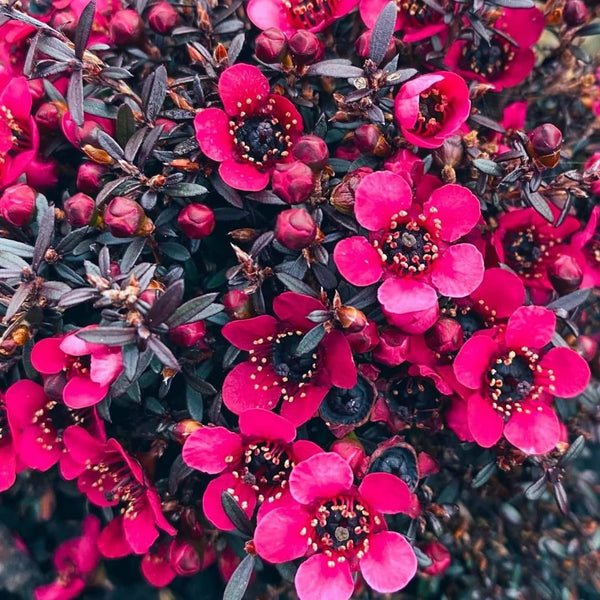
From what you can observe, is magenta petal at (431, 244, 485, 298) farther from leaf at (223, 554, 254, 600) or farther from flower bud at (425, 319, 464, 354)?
leaf at (223, 554, 254, 600)

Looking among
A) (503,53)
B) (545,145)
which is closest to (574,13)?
(503,53)

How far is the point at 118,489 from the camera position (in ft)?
5.00

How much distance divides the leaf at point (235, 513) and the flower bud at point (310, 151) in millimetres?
695

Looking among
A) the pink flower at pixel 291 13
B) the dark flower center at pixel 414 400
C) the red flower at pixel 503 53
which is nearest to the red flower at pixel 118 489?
the dark flower center at pixel 414 400

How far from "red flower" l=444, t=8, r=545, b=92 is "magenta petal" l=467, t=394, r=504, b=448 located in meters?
0.81

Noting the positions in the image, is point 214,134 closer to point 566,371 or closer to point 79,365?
point 79,365

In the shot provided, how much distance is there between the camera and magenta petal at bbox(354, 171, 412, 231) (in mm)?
1297

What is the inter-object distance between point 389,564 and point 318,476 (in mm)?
244

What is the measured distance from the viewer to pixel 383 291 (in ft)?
4.26

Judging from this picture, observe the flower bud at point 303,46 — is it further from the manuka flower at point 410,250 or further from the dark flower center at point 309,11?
the manuka flower at point 410,250

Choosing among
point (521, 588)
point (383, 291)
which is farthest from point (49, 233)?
Answer: point (521, 588)

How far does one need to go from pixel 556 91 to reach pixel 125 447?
5.06 ft

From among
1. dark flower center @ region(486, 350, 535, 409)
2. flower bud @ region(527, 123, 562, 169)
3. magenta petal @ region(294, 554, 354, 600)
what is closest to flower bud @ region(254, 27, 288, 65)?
flower bud @ region(527, 123, 562, 169)

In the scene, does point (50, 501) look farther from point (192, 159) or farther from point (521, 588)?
point (521, 588)
